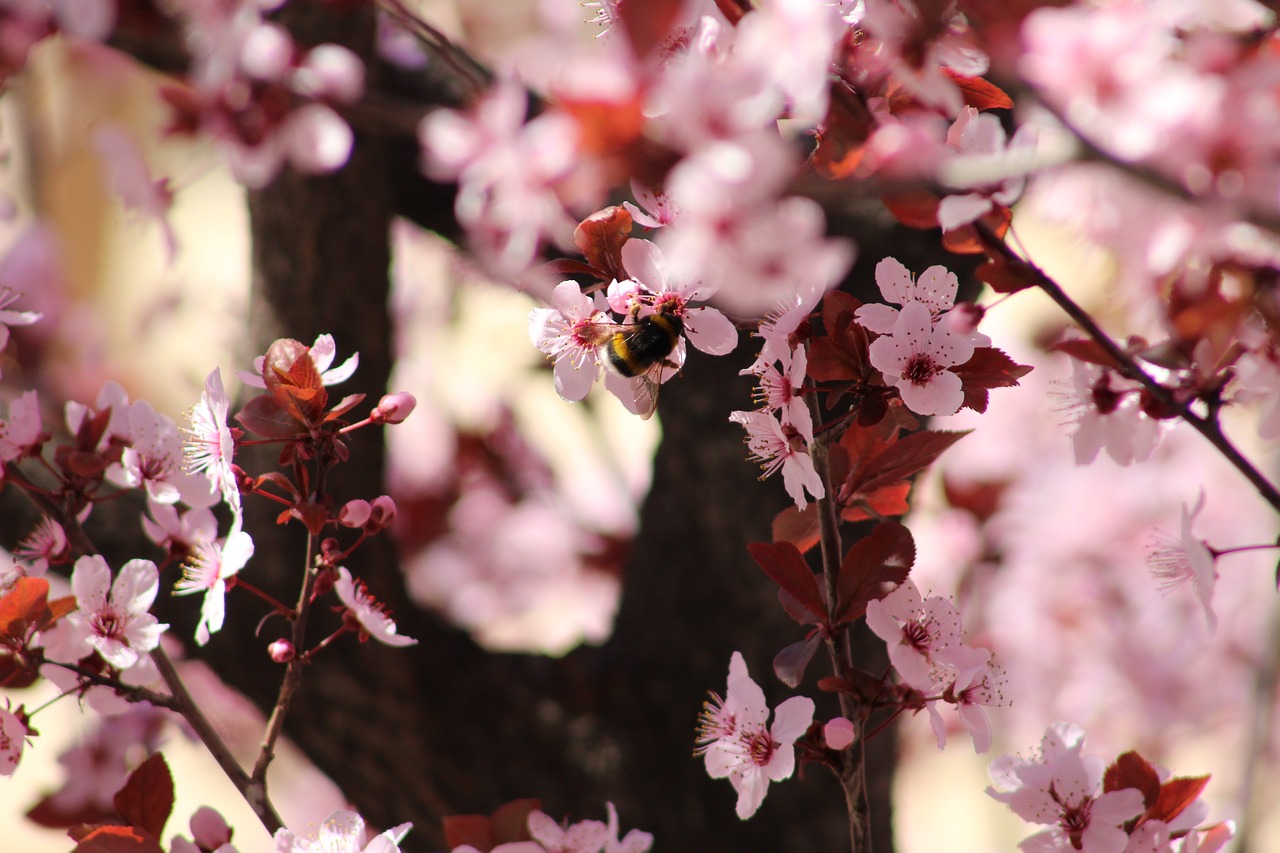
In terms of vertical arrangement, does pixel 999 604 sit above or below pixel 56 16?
below

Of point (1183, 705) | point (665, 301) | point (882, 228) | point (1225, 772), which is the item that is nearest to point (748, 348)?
point (882, 228)

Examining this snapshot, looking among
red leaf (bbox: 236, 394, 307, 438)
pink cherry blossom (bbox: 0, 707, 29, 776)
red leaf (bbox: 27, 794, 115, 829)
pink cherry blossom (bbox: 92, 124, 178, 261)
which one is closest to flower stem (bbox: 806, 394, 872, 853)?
red leaf (bbox: 236, 394, 307, 438)

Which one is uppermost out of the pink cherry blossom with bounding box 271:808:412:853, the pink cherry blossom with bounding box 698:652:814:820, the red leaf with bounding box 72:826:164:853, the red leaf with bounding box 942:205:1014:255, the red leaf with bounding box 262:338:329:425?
the red leaf with bounding box 942:205:1014:255

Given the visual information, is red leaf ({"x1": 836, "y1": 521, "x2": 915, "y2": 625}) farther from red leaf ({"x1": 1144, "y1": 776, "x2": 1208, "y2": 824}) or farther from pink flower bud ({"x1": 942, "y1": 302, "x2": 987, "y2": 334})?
red leaf ({"x1": 1144, "y1": 776, "x2": 1208, "y2": 824})

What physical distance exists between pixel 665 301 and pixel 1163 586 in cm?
42

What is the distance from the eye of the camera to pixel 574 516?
7.13 ft

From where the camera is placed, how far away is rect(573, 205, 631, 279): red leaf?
653 mm

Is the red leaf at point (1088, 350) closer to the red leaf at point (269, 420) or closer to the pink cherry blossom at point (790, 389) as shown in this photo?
the pink cherry blossom at point (790, 389)

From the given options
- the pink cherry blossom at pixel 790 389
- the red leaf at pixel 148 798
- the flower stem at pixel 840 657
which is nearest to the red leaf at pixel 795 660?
the flower stem at pixel 840 657

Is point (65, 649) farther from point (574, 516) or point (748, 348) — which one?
point (574, 516)

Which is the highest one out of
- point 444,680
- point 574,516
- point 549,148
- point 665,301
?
point 549,148

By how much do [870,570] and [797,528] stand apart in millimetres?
78

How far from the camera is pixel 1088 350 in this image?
0.62 meters

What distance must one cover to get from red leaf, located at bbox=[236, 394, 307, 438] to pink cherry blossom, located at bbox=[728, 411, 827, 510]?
29cm
